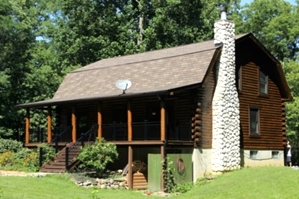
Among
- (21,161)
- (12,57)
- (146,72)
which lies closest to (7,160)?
(21,161)

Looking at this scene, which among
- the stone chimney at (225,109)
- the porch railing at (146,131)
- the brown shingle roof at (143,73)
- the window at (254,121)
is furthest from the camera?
the window at (254,121)

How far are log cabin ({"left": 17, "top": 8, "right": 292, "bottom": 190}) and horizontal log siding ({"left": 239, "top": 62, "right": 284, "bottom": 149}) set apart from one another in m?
0.05

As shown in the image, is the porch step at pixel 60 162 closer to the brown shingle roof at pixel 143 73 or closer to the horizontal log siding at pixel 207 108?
the brown shingle roof at pixel 143 73

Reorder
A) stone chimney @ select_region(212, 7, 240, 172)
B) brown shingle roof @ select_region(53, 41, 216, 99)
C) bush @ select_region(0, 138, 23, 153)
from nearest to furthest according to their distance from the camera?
1. stone chimney @ select_region(212, 7, 240, 172)
2. brown shingle roof @ select_region(53, 41, 216, 99)
3. bush @ select_region(0, 138, 23, 153)

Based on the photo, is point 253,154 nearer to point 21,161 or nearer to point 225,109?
point 225,109

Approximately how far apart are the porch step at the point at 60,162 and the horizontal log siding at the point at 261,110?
27.9ft

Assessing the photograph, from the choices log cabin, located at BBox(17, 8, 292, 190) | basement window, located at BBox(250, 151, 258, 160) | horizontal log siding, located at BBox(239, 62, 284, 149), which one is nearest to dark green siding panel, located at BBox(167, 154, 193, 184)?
log cabin, located at BBox(17, 8, 292, 190)

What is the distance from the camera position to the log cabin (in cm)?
2398

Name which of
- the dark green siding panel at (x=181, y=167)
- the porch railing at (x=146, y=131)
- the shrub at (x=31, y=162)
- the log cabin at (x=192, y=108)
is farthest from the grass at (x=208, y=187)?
the shrub at (x=31, y=162)

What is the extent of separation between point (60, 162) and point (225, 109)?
8.24m

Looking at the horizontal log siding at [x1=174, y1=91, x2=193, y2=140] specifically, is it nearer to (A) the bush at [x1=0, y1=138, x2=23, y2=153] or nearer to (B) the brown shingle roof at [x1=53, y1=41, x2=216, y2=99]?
(B) the brown shingle roof at [x1=53, y1=41, x2=216, y2=99]

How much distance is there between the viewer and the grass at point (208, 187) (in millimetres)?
18156

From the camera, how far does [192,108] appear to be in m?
24.5

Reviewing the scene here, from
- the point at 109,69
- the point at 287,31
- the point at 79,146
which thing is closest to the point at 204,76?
the point at 79,146
